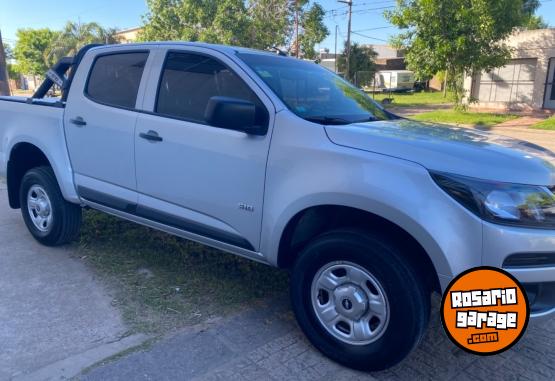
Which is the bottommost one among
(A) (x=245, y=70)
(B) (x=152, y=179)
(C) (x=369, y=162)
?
(B) (x=152, y=179)

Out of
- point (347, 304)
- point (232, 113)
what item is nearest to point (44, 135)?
point (232, 113)

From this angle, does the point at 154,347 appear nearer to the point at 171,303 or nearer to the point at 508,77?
the point at 171,303

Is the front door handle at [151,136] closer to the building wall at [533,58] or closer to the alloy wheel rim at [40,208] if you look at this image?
the alloy wheel rim at [40,208]

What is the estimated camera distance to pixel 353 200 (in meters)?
2.62

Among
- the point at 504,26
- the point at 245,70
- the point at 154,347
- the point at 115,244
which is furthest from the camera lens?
the point at 504,26

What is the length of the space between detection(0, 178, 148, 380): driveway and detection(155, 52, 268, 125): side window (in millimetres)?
1497

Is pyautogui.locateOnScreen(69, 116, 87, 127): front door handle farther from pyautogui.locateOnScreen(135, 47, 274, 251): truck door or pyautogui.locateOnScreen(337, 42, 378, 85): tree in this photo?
pyautogui.locateOnScreen(337, 42, 378, 85): tree

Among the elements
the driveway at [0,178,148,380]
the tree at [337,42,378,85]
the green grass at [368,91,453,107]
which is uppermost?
the tree at [337,42,378,85]

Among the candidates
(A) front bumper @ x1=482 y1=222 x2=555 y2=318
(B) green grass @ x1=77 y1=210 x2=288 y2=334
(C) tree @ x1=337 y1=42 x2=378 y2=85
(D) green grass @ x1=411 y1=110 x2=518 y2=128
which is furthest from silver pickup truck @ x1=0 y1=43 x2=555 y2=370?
(C) tree @ x1=337 y1=42 x2=378 y2=85

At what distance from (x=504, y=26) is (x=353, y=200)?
1776 cm

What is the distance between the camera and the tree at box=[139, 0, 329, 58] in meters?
25.5

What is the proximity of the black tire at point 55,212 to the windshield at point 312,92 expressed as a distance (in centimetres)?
222

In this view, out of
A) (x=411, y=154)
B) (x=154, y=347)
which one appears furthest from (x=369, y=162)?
(x=154, y=347)

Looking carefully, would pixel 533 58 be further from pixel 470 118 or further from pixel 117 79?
pixel 117 79
